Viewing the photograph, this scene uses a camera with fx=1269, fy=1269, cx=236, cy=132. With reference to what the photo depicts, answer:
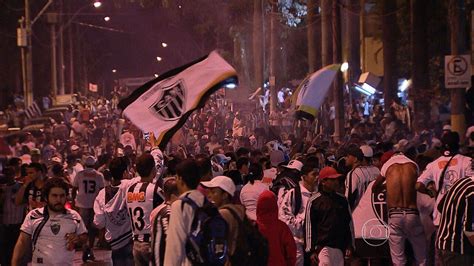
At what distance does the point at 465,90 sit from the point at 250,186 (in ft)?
49.7

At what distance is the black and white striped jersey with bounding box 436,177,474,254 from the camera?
10.3 metres

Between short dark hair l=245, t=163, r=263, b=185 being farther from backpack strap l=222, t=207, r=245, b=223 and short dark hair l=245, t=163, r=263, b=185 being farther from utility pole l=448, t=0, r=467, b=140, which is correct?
utility pole l=448, t=0, r=467, b=140

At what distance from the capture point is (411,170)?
13633mm

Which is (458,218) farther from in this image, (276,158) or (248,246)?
(276,158)

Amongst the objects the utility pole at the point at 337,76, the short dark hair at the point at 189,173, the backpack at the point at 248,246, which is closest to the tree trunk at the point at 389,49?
the utility pole at the point at 337,76

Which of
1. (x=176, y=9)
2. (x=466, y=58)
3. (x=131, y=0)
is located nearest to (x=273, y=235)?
(x=466, y=58)

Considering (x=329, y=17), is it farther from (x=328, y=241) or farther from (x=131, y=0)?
(x=328, y=241)

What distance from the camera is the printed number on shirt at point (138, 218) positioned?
12141mm

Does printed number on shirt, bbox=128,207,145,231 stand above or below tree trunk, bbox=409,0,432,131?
below

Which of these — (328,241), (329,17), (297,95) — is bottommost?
(328,241)

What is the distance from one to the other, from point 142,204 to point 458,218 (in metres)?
3.26

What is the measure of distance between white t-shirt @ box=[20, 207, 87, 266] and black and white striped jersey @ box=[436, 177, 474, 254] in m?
3.07

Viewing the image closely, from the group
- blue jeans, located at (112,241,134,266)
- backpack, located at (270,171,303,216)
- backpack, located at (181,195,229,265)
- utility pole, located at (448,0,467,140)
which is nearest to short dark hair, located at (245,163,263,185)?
backpack, located at (270,171,303,216)

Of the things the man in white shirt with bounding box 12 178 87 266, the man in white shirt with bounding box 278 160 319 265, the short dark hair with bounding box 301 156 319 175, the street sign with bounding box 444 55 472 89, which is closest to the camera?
the man in white shirt with bounding box 12 178 87 266
